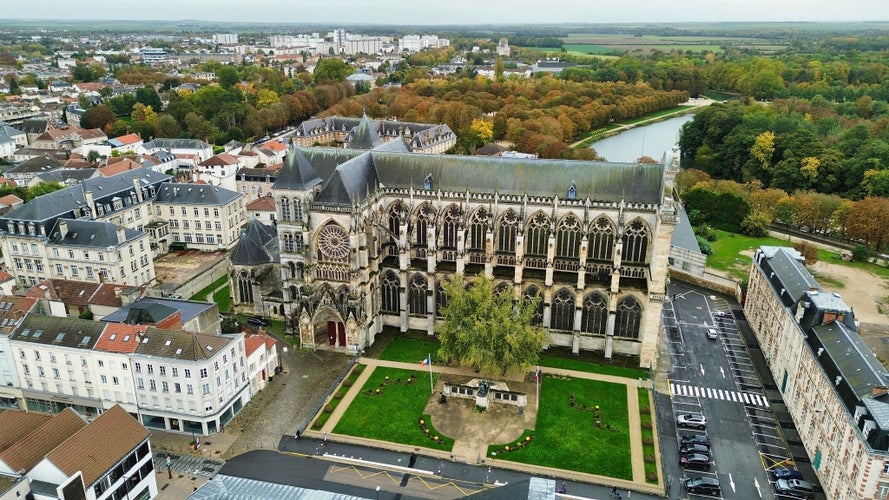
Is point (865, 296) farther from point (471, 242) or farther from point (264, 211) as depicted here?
point (264, 211)

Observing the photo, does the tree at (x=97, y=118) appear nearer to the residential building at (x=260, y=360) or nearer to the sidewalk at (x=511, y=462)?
the residential building at (x=260, y=360)

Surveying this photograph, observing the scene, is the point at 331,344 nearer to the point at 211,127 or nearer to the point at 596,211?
the point at 596,211

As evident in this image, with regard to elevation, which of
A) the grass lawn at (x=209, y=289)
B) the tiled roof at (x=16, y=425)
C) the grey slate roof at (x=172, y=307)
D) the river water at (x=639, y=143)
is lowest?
the grass lawn at (x=209, y=289)

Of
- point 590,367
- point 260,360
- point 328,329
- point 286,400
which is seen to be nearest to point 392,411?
point 286,400

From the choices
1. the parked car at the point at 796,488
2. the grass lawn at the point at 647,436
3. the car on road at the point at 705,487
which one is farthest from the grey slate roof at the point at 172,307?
the parked car at the point at 796,488

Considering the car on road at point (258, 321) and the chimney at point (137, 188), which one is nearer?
the car on road at point (258, 321)

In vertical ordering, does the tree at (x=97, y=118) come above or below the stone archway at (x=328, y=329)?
above
